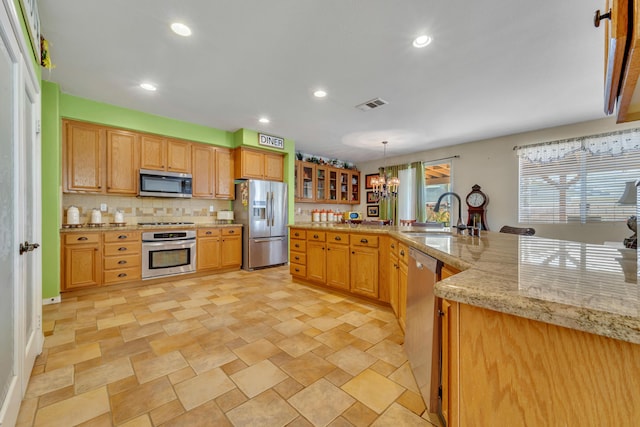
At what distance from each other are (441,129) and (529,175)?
173 centimetres

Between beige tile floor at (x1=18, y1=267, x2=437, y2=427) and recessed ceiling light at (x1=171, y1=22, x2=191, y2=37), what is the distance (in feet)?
8.28

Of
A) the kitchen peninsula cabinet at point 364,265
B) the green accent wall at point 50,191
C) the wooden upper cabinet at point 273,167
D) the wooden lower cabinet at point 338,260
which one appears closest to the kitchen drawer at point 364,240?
the kitchen peninsula cabinet at point 364,265

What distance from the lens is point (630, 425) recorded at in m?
0.50

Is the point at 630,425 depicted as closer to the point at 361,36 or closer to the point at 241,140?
the point at 361,36

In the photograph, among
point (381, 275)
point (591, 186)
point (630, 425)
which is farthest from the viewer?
point (591, 186)

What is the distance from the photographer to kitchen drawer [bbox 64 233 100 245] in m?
3.19

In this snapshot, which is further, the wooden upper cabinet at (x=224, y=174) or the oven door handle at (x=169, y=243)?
the wooden upper cabinet at (x=224, y=174)

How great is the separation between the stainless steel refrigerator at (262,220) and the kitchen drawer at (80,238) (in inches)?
81.0

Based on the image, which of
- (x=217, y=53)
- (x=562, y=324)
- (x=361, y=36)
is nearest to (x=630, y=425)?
(x=562, y=324)

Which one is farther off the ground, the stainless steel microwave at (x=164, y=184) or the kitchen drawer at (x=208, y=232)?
the stainless steel microwave at (x=164, y=184)

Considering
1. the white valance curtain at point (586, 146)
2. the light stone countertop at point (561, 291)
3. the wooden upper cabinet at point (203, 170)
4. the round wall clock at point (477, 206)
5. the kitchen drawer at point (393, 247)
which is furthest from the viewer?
the round wall clock at point (477, 206)

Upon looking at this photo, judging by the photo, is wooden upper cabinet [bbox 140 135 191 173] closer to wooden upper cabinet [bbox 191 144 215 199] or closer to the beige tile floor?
wooden upper cabinet [bbox 191 144 215 199]

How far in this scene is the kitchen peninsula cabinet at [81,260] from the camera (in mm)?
3176

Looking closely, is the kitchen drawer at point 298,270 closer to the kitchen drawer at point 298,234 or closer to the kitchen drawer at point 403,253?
the kitchen drawer at point 298,234
